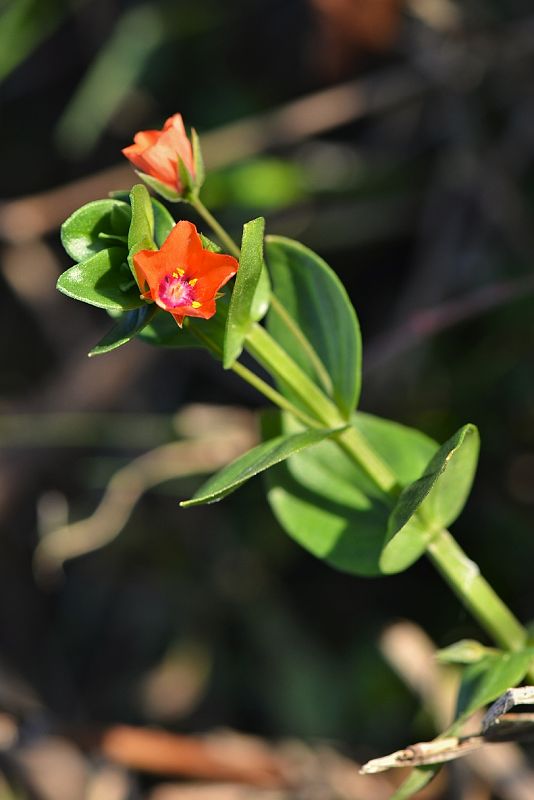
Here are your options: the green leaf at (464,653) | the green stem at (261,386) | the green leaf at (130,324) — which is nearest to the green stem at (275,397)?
the green stem at (261,386)

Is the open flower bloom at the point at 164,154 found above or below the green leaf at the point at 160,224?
above

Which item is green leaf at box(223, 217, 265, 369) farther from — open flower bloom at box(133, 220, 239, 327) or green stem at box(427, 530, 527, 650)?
green stem at box(427, 530, 527, 650)

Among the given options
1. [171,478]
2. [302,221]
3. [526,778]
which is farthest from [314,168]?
[526,778]

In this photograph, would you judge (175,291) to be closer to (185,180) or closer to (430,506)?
(185,180)

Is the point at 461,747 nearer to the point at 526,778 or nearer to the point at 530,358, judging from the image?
the point at 526,778

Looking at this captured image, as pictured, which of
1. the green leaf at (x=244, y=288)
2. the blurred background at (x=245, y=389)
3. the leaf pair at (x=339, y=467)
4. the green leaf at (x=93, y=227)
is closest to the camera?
the green leaf at (x=244, y=288)

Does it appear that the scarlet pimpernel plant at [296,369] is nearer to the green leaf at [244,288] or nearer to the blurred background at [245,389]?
the green leaf at [244,288]

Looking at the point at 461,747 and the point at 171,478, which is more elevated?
the point at 171,478
